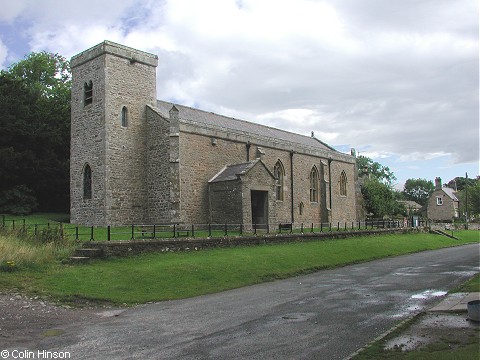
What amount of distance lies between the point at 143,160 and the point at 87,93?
607 cm

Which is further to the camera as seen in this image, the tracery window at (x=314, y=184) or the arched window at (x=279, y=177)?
the tracery window at (x=314, y=184)

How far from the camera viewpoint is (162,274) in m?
17.3

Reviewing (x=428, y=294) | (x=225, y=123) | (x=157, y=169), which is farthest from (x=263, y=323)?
(x=225, y=123)

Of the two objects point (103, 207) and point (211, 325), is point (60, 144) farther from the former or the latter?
point (211, 325)

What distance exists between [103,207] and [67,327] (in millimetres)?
18754

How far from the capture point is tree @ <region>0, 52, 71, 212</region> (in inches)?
1372

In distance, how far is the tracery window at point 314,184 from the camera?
144 ft

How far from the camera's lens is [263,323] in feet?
35.8

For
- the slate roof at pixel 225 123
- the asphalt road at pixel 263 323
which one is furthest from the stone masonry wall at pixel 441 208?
the asphalt road at pixel 263 323

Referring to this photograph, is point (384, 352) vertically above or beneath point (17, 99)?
beneath

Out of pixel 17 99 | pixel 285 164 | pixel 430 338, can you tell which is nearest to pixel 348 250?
pixel 285 164

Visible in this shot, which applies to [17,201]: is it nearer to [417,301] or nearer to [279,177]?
[279,177]

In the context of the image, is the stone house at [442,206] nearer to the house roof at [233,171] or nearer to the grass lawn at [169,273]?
the house roof at [233,171]

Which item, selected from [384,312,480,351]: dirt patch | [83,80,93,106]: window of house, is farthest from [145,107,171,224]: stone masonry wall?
[384,312,480,351]: dirt patch
